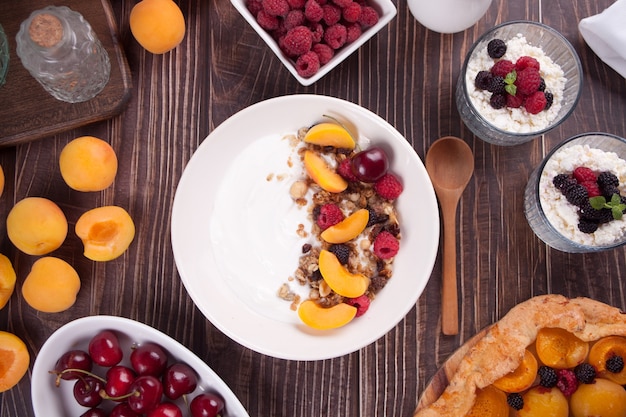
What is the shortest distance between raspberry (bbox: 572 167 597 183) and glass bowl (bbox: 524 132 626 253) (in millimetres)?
23

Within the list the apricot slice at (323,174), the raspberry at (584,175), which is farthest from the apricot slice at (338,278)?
the raspberry at (584,175)

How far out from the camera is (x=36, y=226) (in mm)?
1233

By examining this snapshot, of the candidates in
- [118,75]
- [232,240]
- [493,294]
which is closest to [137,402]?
[232,240]

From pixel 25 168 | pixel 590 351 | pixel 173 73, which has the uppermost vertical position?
pixel 173 73

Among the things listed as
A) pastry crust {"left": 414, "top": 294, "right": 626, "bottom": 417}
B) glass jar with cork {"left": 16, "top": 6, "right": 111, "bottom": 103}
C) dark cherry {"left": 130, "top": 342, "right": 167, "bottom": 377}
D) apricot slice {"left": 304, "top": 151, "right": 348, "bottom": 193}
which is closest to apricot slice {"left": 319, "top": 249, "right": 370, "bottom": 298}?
apricot slice {"left": 304, "top": 151, "right": 348, "bottom": 193}

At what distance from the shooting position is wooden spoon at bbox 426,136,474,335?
129cm

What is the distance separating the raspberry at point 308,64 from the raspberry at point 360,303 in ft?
1.61

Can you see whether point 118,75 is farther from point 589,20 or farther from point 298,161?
point 589,20

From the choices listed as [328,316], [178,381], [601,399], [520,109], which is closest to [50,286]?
[178,381]

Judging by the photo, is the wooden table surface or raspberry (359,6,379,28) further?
the wooden table surface

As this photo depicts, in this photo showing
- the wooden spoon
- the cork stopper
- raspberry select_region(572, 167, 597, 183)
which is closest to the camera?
the cork stopper

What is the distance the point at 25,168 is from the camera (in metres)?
1.36

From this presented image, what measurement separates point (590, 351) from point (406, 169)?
58 cm

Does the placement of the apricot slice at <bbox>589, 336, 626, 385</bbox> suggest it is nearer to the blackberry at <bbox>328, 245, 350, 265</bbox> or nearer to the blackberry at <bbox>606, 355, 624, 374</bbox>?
the blackberry at <bbox>606, 355, 624, 374</bbox>
